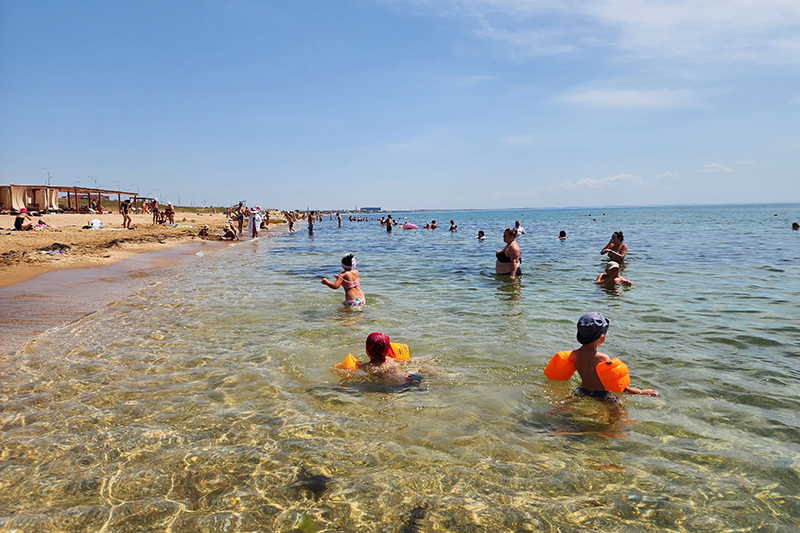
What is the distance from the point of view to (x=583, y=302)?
1070 centimetres

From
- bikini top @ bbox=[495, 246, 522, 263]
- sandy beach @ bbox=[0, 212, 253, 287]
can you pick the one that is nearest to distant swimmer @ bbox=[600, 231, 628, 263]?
bikini top @ bbox=[495, 246, 522, 263]

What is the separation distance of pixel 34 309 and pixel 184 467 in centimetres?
768

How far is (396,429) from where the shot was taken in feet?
14.6

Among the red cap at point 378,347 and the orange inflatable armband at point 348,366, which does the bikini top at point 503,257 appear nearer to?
the red cap at point 378,347

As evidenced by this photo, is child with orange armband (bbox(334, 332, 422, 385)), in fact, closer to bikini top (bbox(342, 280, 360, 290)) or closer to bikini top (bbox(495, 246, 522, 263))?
bikini top (bbox(342, 280, 360, 290))

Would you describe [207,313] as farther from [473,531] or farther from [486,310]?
[473,531]

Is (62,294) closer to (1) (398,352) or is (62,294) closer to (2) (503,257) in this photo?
(1) (398,352)

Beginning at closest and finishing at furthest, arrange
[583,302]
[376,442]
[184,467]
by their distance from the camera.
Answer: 1. [184,467]
2. [376,442]
3. [583,302]

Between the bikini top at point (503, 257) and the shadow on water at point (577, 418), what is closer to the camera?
the shadow on water at point (577, 418)

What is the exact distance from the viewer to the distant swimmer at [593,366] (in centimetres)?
471

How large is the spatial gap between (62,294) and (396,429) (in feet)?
33.2

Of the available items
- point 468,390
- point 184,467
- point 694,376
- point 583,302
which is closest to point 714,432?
point 694,376

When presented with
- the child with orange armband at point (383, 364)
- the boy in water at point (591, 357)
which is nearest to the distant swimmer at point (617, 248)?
the boy in water at point (591, 357)

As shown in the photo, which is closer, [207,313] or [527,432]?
[527,432]
